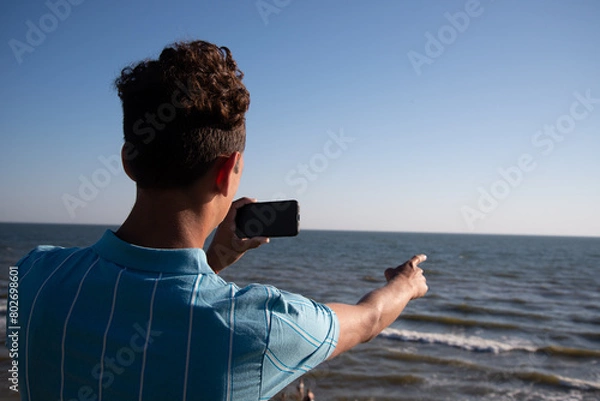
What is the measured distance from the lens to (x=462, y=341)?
12.6 meters

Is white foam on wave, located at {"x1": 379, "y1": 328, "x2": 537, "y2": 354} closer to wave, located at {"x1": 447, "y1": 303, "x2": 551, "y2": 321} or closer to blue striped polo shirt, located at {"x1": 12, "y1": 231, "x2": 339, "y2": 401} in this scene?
wave, located at {"x1": 447, "y1": 303, "x2": 551, "y2": 321}

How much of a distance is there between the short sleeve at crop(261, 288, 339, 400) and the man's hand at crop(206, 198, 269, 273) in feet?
2.53

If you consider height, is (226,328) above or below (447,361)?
above

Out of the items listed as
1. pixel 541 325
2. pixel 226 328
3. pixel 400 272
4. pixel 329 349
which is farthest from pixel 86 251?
pixel 541 325

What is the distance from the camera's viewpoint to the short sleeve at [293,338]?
48.5 inches

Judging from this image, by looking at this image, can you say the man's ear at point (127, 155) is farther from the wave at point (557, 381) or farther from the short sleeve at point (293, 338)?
the wave at point (557, 381)

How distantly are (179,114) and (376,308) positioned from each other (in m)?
0.93

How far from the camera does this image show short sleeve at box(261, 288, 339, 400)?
123 centimetres

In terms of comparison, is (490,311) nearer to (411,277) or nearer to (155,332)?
(411,277)

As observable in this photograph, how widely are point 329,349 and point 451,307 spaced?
1792 cm

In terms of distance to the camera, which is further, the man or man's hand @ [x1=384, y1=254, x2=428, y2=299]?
man's hand @ [x1=384, y1=254, x2=428, y2=299]

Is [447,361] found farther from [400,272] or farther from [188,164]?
[188,164]

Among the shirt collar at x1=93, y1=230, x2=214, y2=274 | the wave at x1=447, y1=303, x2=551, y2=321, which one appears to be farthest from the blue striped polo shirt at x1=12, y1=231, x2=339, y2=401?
the wave at x1=447, y1=303, x2=551, y2=321

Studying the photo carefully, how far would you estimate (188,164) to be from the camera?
137cm
